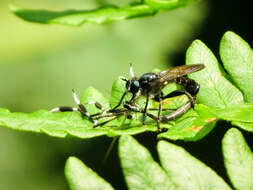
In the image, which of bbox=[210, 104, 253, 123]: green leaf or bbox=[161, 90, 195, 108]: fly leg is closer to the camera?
bbox=[210, 104, 253, 123]: green leaf

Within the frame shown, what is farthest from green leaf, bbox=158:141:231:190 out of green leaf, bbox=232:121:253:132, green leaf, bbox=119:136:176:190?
green leaf, bbox=232:121:253:132

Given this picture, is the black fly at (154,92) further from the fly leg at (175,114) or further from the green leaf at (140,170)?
the green leaf at (140,170)

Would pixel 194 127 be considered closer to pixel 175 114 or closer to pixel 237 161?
pixel 175 114

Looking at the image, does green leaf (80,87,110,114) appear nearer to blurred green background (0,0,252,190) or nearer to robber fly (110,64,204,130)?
robber fly (110,64,204,130)

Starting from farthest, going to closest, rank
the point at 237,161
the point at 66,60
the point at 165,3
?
the point at 66,60 → the point at 165,3 → the point at 237,161

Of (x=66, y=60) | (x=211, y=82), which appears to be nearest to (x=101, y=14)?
(x=211, y=82)

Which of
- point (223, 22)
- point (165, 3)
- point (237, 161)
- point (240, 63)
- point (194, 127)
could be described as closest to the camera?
point (237, 161)

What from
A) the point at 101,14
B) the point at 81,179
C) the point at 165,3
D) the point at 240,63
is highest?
the point at 165,3
